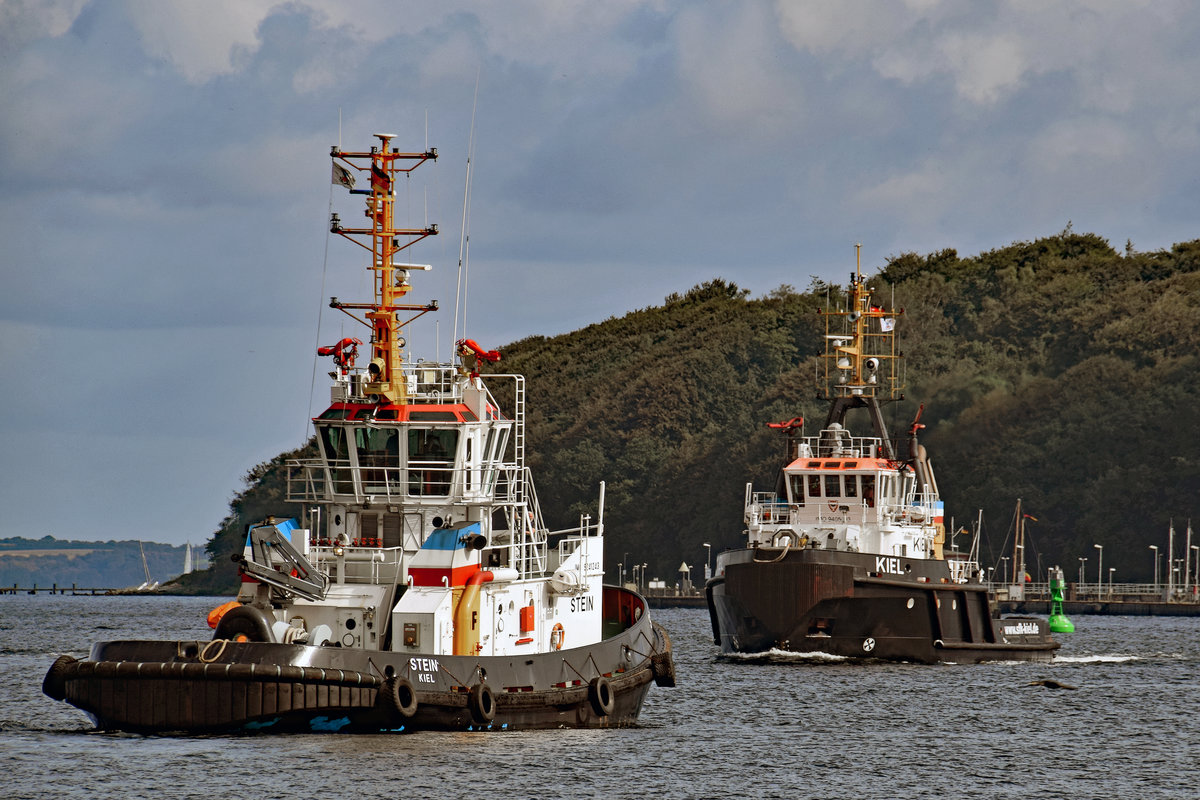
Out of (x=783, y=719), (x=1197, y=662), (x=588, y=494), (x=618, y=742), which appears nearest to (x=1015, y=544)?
(x=588, y=494)

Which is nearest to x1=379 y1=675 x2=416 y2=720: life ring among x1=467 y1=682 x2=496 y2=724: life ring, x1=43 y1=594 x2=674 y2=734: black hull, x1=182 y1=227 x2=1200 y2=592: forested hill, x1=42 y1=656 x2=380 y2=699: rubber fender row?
x1=43 y1=594 x2=674 y2=734: black hull

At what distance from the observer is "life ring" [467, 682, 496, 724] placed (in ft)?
Answer: 87.7

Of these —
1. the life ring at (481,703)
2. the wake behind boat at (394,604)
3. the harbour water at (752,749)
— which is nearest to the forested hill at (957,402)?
the harbour water at (752,749)

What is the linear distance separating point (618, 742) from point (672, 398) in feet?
343

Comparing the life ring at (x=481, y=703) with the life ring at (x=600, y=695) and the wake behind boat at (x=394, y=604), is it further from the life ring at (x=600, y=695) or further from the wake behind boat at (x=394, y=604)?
the life ring at (x=600, y=695)

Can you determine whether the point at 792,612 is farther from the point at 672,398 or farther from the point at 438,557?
the point at 672,398

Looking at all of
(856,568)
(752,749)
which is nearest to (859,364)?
(856,568)

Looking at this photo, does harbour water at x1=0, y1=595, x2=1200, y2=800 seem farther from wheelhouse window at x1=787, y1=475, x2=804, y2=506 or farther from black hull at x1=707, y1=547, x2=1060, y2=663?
wheelhouse window at x1=787, y1=475, x2=804, y2=506

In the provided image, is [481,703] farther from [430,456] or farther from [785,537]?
[785,537]

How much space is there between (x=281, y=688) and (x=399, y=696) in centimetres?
183

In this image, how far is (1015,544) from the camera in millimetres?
104250

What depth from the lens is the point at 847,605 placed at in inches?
1826

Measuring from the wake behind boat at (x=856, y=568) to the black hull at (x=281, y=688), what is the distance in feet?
65.6

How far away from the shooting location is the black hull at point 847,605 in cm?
4625
